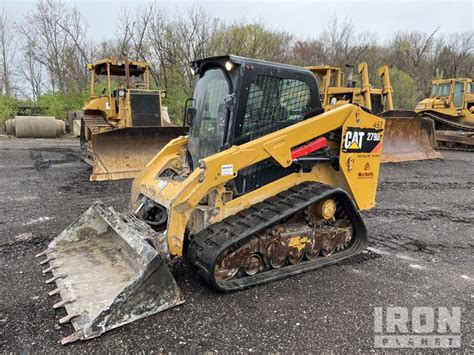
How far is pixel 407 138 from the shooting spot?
438 inches

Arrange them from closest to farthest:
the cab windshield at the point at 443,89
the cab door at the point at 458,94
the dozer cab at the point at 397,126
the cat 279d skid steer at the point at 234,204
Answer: the cat 279d skid steer at the point at 234,204
the dozer cab at the point at 397,126
the cab door at the point at 458,94
the cab windshield at the point at 443,89

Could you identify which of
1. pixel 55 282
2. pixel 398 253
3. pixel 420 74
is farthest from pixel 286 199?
pixel 420 74

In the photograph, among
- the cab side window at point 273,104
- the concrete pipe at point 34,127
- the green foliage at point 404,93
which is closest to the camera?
the cab side window at point 273,104

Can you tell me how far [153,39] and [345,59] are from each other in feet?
61.8

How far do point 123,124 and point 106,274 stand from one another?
7293 mm

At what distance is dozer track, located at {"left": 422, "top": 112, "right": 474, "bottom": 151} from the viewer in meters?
14.4

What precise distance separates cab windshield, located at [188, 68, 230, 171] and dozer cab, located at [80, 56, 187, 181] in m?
3.99

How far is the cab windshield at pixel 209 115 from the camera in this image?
3.58 metres

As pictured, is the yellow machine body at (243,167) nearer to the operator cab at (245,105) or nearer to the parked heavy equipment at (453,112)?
the operator cab at (245,105)

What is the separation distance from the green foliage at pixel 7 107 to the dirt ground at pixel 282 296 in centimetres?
1501

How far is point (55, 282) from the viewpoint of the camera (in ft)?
10.7

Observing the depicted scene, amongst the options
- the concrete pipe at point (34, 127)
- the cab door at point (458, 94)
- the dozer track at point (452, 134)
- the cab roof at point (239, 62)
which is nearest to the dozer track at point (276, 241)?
the cab roof at point (239, 62)

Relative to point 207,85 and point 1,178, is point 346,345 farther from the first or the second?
point 1,178

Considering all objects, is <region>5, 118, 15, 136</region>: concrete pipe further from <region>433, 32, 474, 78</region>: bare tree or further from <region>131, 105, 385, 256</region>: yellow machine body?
<region>433, 32, 474, 78</region>: bare tree
